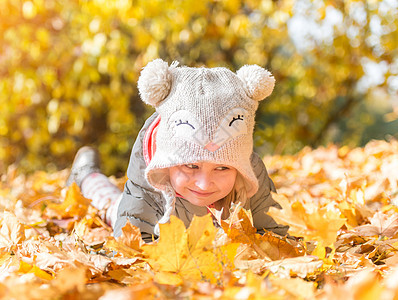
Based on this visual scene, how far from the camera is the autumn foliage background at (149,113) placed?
2.54ft

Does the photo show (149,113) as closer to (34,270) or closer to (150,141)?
(150,141)

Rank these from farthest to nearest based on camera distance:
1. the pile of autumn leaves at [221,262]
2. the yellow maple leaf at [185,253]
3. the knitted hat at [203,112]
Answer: the knitted hat at [203,112] < the yellow maple leaf at [185,253] < the pile of autumn leaves at [221,262]

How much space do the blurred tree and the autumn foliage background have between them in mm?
16

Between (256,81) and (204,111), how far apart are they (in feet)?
0.65

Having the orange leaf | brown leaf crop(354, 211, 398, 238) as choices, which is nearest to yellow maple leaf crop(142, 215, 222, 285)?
the orange leaf

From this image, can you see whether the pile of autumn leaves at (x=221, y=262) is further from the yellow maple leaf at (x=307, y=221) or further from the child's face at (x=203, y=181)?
the child's face at (x=203, y=181)

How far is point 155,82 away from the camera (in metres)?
1.30

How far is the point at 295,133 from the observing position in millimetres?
4906

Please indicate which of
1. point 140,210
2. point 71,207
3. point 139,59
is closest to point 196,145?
point 140,210

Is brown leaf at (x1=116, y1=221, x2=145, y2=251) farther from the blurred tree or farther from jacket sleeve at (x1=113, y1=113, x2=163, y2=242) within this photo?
the blurred tree

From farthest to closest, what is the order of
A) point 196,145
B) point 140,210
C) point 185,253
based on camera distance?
point 140,210, point 196,145, point 185,253

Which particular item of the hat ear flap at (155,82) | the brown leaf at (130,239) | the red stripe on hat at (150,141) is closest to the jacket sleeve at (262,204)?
the red stripe on hat at (150,141)

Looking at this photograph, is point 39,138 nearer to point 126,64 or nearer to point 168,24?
point 126,64

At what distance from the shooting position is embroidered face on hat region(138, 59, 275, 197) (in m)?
1.24
